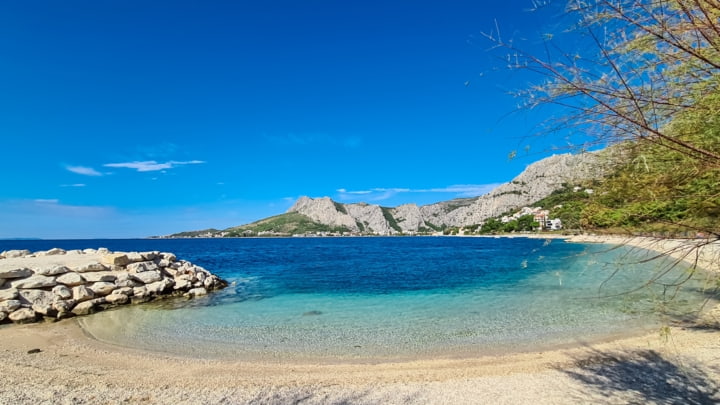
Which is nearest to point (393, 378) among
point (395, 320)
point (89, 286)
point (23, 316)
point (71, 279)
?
point (395, 320)

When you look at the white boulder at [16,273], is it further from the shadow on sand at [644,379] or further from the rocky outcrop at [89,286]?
the shadow on sand at [644,379]

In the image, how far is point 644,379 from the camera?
721 centimetres

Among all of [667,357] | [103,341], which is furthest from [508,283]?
[103,341]

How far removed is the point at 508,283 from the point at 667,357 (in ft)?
49.4

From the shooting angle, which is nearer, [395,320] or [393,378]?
[393,378]

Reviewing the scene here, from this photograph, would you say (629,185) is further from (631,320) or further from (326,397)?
(631,320)

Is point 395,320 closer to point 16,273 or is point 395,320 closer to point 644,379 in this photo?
point 644,379

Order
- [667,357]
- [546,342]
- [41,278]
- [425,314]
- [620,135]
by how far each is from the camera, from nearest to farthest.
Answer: [620,135] → [667,357] → [546,342] → [425,314] → [41,278]

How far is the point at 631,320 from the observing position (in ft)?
39.9

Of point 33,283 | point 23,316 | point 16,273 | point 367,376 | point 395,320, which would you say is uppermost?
point 16,273

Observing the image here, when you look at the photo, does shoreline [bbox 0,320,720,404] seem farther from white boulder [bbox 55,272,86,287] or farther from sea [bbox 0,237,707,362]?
white boulder [bbox 55,272,86,287]

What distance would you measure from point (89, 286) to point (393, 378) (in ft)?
52.7

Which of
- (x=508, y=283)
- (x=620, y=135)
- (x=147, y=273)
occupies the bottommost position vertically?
(x=508, y=283)

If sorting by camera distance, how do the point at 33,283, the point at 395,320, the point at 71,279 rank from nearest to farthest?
the point at 395,320, the point at 33,283, the point at 71,279
